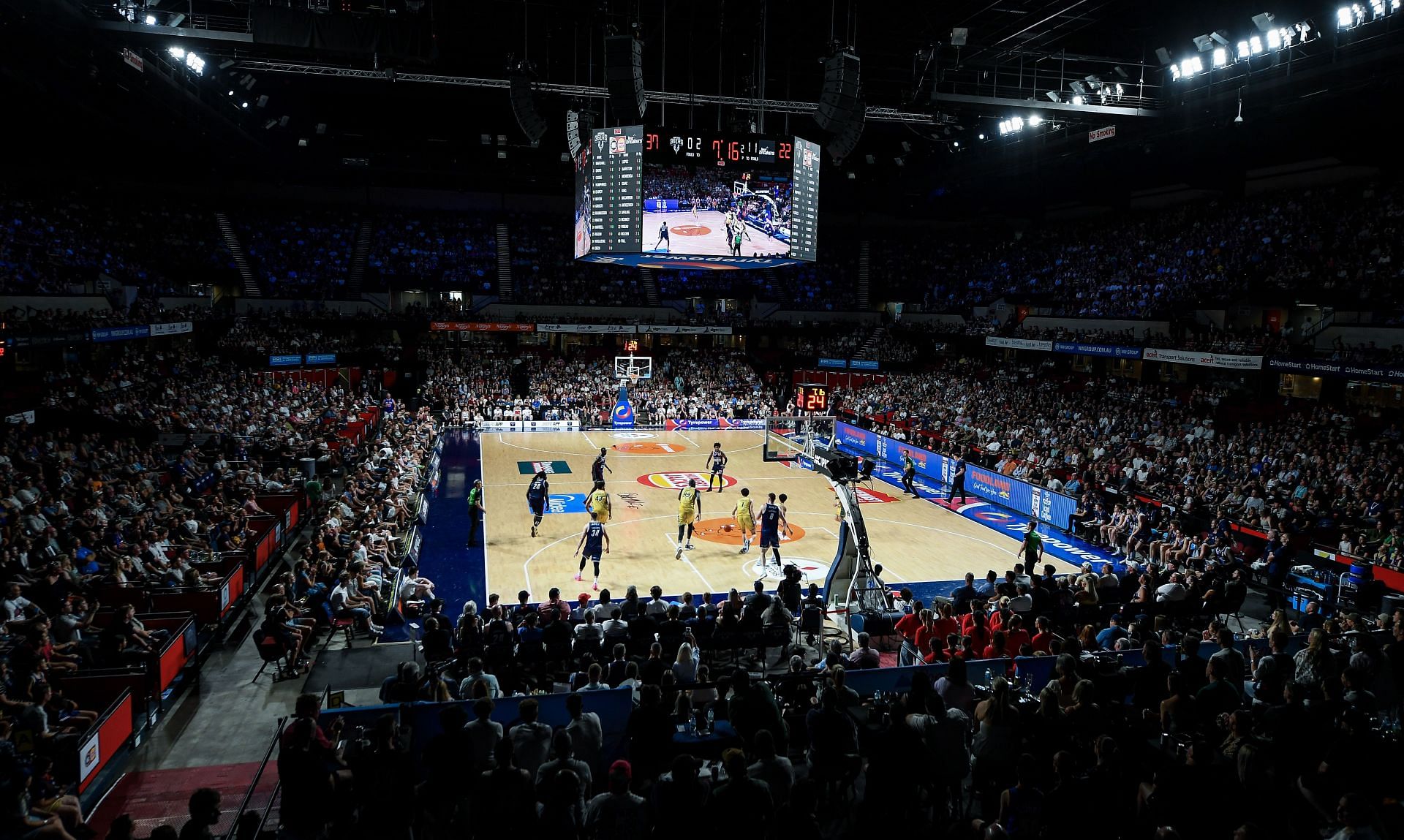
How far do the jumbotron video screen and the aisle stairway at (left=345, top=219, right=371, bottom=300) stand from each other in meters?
26.2

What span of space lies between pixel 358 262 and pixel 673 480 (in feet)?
97.1

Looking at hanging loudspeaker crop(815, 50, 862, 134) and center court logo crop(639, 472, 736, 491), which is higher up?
hanging loudspeaker crop(815, 50, 862, 134)

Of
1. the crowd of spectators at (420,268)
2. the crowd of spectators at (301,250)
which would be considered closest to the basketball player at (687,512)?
the crowd of spectators at (420,268)

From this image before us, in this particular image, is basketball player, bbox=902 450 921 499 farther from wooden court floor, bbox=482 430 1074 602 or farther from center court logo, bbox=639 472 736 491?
center court logo, bbox=639 472 736 491

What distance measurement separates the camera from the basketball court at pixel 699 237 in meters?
24.1

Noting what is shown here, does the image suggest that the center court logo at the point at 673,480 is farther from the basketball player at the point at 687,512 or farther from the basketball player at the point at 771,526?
the basketball player at the point at 771,526

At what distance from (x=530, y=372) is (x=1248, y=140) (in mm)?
33348

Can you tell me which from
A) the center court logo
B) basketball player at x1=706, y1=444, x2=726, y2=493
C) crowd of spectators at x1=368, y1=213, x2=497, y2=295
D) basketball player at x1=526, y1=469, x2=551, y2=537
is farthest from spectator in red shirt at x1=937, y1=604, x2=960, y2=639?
crowd of spectators at x1=368, y1=213, x2=497, y2=295

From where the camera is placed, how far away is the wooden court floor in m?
18.0

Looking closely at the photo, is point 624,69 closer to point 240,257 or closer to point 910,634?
point 910,634

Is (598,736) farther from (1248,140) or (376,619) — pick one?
(1248,140)

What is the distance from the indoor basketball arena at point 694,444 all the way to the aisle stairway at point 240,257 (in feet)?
2.49

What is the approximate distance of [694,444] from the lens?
1410 inches

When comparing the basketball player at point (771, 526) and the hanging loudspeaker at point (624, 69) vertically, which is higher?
the hanging loudspeaker at point (624, 69)
